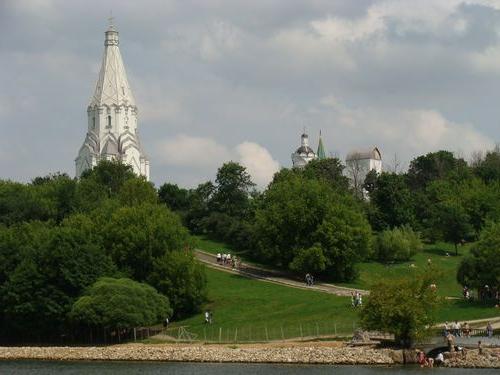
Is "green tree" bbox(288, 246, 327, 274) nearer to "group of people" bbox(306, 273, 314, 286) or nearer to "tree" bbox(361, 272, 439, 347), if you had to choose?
"group of people" bbox(306, 273, 314, 286)

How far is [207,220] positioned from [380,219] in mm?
15988

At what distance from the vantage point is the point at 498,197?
4090 inches

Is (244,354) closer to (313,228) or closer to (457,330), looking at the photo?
(457,330)

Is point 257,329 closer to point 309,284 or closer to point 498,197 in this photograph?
point 309,284

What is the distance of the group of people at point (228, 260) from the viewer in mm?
85694

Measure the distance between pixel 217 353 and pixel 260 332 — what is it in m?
6.89

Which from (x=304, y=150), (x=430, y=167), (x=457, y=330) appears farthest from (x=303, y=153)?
(x=457, y=330)

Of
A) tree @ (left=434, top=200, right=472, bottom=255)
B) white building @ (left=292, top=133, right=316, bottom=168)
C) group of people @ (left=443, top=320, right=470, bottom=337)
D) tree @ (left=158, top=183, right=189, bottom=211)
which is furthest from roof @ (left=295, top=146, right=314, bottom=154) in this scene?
group of people @ (left=443, top=320, right=470, bottom=337)

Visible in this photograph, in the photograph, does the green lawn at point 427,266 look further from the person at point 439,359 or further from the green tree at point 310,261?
the person at point 439,359

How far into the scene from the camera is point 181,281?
234ft

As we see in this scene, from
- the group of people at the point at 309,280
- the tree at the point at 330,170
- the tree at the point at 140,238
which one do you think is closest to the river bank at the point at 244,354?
the tree at the point at 140,238

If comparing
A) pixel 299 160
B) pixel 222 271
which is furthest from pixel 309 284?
pixel 299 160

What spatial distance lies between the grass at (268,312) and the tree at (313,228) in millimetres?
5412

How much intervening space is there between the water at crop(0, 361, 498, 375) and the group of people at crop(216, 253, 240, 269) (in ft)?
96.2
